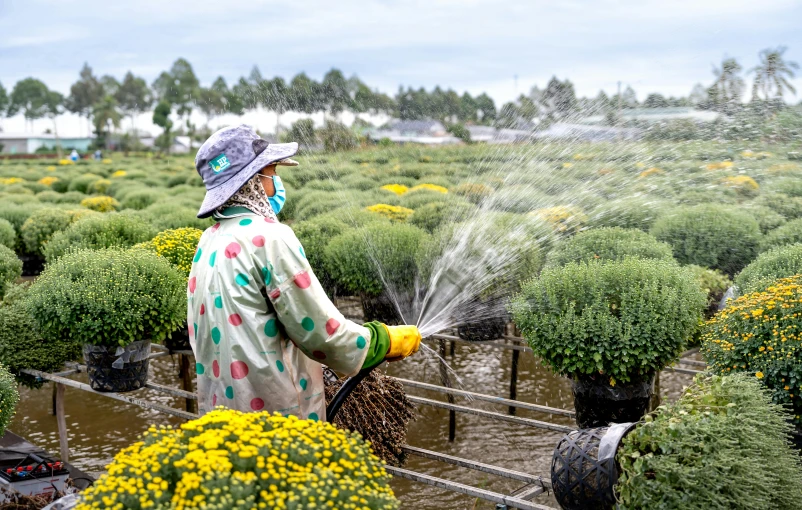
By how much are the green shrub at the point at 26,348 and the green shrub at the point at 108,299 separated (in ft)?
2.21

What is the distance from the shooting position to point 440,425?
7.62 m

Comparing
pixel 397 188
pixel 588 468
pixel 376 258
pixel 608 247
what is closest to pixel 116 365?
pixel 376 258

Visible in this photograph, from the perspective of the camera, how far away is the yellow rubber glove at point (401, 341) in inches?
132

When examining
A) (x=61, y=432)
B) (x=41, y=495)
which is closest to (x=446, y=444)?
(x=61, y=432)

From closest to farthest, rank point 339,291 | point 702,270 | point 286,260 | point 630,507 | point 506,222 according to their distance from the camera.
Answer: point 286,260 → point 630,507 → point 702,270 → point 506,222 → point 339,291

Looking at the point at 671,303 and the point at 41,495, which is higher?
the point at 671,303

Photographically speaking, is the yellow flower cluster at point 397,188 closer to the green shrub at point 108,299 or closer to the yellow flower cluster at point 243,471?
the green shrub at point 108,299

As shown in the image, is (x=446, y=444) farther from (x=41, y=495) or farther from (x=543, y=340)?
(x=41, y=495)

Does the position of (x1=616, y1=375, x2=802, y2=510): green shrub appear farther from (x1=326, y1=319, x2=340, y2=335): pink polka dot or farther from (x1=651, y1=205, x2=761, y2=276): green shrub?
(x1=651, y1=205, x2=761, y2=276): green shrub

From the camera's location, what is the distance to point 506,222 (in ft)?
24.9

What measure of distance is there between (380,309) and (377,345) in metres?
4.71

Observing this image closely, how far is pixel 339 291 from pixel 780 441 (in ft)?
17.4

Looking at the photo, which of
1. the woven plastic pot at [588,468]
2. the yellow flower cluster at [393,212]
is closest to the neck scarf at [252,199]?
the woven plastic pot at [588,468]

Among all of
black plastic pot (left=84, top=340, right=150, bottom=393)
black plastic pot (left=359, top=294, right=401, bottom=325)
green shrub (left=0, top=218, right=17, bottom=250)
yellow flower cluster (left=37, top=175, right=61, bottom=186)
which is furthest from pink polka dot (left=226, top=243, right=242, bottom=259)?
yellow flower cluster (left=37, top=175, right=61, bottom=186)
